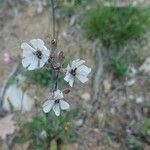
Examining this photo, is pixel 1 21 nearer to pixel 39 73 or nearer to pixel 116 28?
pixel 39 73

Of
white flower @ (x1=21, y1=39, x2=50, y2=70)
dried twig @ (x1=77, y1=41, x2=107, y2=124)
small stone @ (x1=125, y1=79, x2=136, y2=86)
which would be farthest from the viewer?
small stone @ (x1=125, y1=79, x2=136, y2=86)

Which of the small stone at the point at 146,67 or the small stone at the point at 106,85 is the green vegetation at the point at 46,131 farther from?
the small stone at the point at 146,67

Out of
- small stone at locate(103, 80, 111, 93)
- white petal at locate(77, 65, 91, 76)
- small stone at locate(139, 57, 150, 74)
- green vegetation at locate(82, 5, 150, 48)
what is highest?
green vegetation at locate(82, 5, 150, 48)

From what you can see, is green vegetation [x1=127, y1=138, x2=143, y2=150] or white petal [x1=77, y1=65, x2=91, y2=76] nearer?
white petal [x1=77, y1=65, x2=91, y2=76]

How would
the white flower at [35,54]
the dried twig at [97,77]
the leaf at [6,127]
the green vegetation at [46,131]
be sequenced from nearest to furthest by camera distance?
the white flower at [35,54]
the green vegetation at [46,131]
the leaf at [6,127]
the dried twig at [97,77]

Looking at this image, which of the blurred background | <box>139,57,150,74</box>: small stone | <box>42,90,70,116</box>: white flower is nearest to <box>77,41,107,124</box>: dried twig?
the blurred background

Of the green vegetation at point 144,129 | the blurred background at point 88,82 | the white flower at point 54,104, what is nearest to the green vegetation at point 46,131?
the blurred background at point 88,82

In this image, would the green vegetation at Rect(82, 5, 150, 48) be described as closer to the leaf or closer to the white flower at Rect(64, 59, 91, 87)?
the leaf
